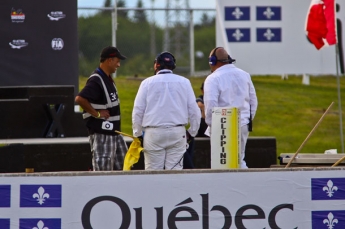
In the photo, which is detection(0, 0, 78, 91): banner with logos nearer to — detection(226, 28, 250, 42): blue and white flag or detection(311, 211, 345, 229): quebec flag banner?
detection(226, 28, 250, 42): blue and white flag

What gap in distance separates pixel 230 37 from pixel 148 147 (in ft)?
33.8

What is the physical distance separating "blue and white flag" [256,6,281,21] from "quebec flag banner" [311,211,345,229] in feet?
40.7

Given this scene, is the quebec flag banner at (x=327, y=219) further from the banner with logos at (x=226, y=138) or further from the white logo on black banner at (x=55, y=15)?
the white logo on black banner at (x=55, y=15)

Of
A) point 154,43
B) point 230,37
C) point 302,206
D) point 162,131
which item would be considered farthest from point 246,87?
point 154,43

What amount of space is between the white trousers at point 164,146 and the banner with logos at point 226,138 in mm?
774

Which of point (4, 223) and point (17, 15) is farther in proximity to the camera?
point (17, 15)

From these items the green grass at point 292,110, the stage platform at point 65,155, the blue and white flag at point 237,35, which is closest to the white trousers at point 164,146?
the stage platform at point 65,155

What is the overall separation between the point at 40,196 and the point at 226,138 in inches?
78.4

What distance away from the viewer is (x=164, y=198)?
260 inches

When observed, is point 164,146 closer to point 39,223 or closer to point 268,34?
point 39,223

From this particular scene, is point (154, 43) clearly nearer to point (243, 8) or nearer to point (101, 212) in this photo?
point (243, 8)

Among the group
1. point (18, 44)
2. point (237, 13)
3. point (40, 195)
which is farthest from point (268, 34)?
point (40, 195)

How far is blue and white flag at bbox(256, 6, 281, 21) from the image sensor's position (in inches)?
739

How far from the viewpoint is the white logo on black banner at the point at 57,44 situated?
1370 cm
